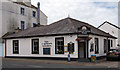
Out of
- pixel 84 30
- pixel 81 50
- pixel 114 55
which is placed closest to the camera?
pixel 114 55

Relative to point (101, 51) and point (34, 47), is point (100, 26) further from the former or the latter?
point (34, 47)

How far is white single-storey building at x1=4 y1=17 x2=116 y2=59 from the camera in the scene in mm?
21172

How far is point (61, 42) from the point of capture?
22.4m

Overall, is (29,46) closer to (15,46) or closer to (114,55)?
(15,46)

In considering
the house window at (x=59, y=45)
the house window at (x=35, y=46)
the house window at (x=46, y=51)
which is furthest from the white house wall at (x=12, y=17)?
the house window at (x=59, y=45)

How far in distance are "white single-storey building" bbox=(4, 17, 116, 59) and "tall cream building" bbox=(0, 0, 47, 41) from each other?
7.13 meters

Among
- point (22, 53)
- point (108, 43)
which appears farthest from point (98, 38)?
point (22, 53)

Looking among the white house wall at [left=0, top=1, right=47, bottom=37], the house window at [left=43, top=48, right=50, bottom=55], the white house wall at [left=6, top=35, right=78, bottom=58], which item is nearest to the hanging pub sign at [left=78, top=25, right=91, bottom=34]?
the white house wall at [left=6, top=35, right=78, bottom=58]

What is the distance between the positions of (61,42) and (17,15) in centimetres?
1724

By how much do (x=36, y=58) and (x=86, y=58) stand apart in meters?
7.01

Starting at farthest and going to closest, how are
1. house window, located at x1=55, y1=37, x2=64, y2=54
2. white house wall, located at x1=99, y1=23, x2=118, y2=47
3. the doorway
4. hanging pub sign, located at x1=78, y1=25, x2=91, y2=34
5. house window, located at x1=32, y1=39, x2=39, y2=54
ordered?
white house wall, located at x1=99, y1=23, x2=118, y2=47, house window, located at x1=32, y1=39, x2=39, y2=54, house window, located at x1=55, y1=37, x2=64, y2=54, the doorway, hanging pub sign, located at x1=78, y1=25, x2=91, y2=34

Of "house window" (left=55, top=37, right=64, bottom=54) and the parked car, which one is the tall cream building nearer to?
"house window" (left=55, top=37, right=64, bottom=54)

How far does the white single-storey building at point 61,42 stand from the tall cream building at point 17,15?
7132 millimetres

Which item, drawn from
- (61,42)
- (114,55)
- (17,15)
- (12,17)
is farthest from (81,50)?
(17,15)
